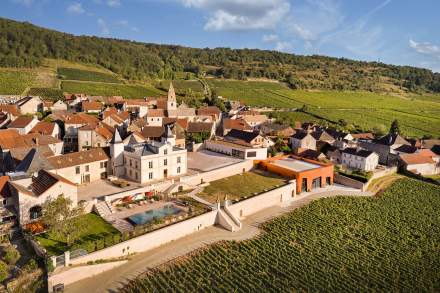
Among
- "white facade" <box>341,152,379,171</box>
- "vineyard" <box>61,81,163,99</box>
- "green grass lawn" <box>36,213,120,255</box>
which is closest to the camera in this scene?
"green grass lawn" <box>36,213,120,255</box>

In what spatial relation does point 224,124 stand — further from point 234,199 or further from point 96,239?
point 96,239

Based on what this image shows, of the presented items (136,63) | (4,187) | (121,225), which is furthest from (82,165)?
(136,63)

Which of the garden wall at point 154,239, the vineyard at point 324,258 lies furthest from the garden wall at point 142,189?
the vineyard at point 324,258

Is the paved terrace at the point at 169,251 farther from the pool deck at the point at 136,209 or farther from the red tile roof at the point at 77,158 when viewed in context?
the red tile roof at the point at 77,158

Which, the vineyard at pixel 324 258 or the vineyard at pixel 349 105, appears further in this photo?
the vineyard at pixel 349 105

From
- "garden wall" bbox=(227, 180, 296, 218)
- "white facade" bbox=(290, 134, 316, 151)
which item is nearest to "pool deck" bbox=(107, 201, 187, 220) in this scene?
"garden wall" bbox=(227, 180, 296, 218)

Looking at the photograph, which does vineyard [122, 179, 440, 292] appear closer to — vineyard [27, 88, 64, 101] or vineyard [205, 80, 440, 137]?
vineyard [205, 80, 440, 137]
